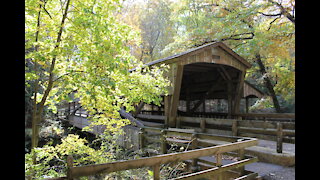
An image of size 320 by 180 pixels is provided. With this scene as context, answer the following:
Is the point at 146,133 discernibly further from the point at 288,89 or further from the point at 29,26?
the point at 288,89

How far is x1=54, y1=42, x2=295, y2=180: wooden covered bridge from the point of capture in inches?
155

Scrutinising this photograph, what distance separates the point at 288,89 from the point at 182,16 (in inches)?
356

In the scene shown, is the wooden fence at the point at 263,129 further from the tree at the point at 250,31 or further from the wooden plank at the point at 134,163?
the tree at the point at 250,31

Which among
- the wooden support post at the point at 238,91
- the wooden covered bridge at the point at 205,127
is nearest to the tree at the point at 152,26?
the wooden covered bridge at the point at 205,127

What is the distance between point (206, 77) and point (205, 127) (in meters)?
5.05

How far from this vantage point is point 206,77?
541 inches

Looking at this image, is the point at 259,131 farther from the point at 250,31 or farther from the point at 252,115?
the point at 250,31

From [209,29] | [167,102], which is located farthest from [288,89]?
[167,102]

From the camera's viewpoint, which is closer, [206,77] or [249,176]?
[249,176]

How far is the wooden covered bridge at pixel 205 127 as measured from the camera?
155 inches

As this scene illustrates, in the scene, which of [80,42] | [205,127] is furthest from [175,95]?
[80,42]

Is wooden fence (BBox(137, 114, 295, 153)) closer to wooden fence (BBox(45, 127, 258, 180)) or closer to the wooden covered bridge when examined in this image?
the wooden covered bridge

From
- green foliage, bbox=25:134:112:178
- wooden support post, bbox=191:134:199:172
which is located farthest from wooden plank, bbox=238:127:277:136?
green foliage, bbox=25:134:112:178
